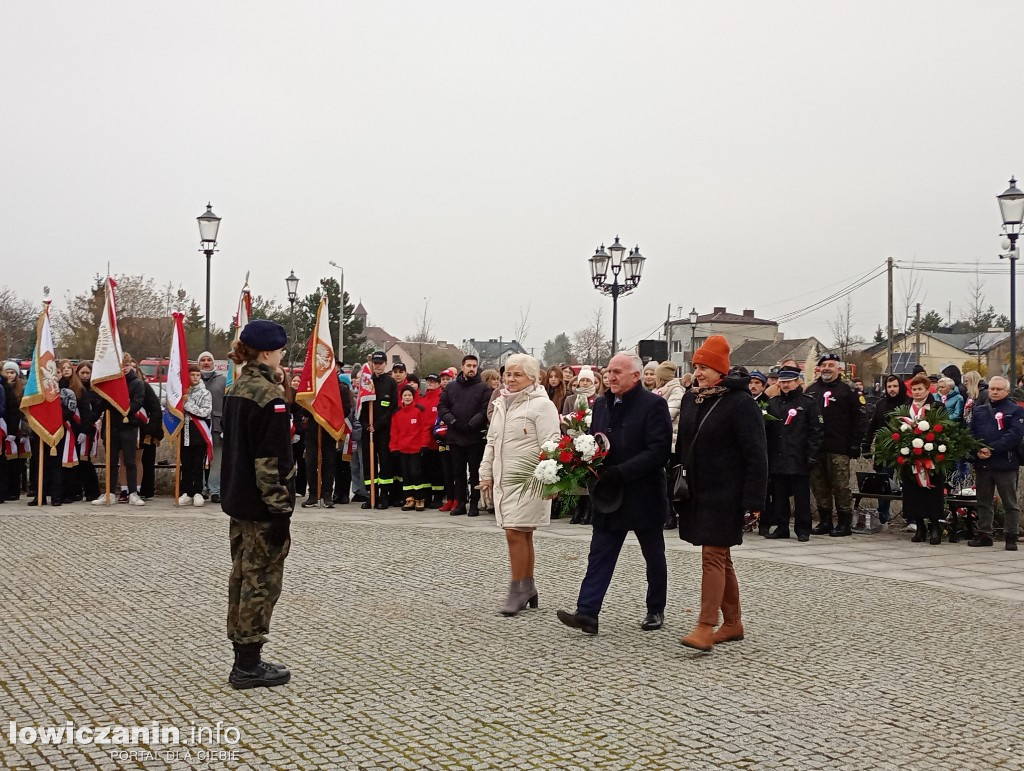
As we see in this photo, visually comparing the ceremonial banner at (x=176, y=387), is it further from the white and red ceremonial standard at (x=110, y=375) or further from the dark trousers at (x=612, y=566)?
the dark trousers at (x=612, y=566)

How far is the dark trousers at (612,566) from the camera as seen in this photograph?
25.6ft

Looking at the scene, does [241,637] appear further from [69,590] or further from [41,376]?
[41,376]

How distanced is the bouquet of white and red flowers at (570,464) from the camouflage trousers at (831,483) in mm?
6611

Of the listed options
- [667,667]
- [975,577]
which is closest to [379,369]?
[975,577]

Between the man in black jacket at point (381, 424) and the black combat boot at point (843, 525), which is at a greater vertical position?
the man in black jacket at point (381, 424)

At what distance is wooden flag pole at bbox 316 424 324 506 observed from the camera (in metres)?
16.7

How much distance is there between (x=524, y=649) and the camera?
728 cm

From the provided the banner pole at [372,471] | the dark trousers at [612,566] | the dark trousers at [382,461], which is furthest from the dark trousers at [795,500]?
the banner pole at [372,471]

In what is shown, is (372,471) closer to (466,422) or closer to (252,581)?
(466,422)

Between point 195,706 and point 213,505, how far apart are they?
36.5ft

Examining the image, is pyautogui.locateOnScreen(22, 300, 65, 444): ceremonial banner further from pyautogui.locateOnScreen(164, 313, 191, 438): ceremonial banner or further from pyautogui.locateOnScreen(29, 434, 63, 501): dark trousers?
pyautogui.locateOnScreen(164, 313, 191, 438): ceremonial banner

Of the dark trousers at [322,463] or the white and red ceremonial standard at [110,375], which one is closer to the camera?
the white and red ceremonial standard at [110,375]

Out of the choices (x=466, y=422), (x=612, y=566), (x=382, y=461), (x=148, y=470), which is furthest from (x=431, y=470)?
(x=612, y=566)

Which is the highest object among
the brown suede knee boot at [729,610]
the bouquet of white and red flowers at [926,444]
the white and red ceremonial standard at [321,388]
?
the white and red ceremonial standard at [321,388]
